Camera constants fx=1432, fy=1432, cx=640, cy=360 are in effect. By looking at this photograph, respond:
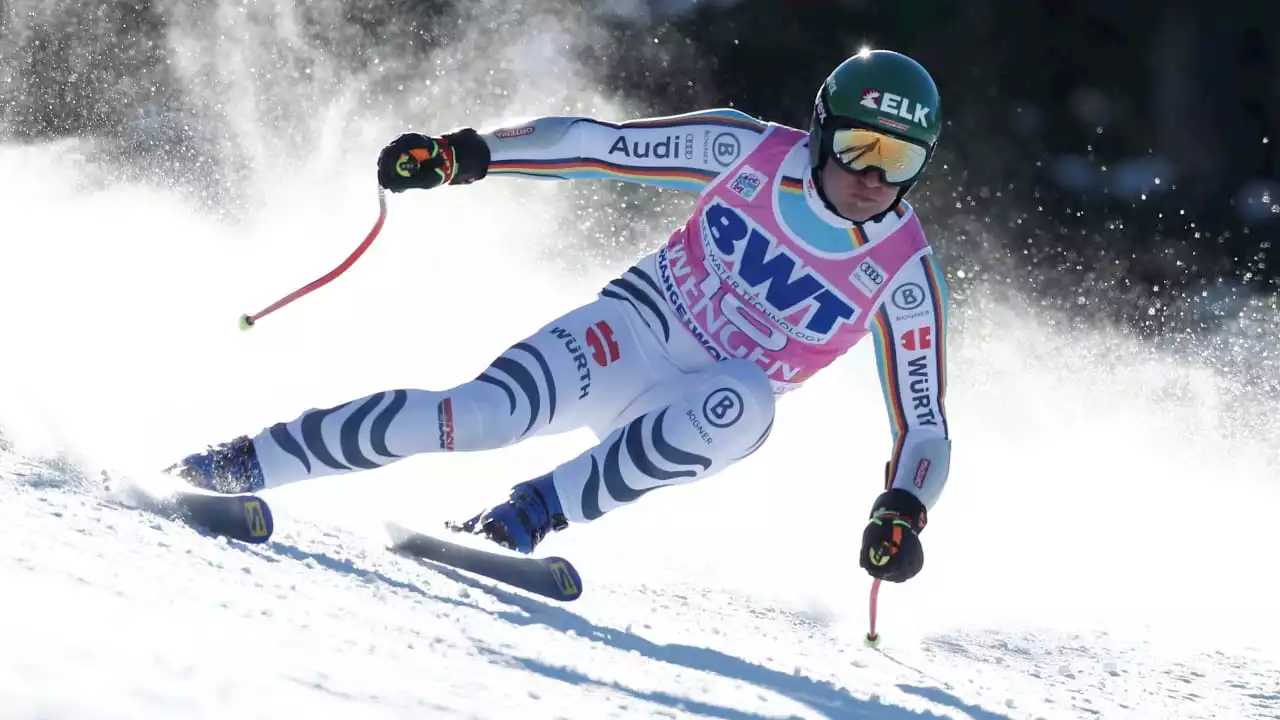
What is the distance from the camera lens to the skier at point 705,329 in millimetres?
3326

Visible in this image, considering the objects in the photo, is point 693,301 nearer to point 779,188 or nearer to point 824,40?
point 779,188

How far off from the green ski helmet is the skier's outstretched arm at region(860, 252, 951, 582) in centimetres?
27

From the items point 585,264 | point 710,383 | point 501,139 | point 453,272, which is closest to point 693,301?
point 710,383

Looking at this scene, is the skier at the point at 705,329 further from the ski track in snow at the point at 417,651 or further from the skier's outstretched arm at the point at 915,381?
the ski track in snow at the point at 417,651

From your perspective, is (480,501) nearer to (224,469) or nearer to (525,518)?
(525,518)

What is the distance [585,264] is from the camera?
8.83m

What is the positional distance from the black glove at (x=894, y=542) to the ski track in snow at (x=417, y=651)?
22cm

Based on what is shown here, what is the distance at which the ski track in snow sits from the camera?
1646 mm

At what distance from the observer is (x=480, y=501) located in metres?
4.86

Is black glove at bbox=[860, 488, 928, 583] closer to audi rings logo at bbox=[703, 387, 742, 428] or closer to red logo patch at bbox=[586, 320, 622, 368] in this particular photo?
audi rings logo at bbox=[703, 387, 742, 428]

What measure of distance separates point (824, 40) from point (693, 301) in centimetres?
781

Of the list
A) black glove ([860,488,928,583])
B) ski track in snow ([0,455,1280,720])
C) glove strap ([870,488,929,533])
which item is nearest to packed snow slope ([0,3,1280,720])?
ski track in snow ([0,455,1280,720])

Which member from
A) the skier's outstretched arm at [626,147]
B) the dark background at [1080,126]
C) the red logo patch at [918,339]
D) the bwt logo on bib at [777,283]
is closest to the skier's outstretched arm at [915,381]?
the red logo patch at [918,339]

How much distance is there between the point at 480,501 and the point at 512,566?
1.68 metres
